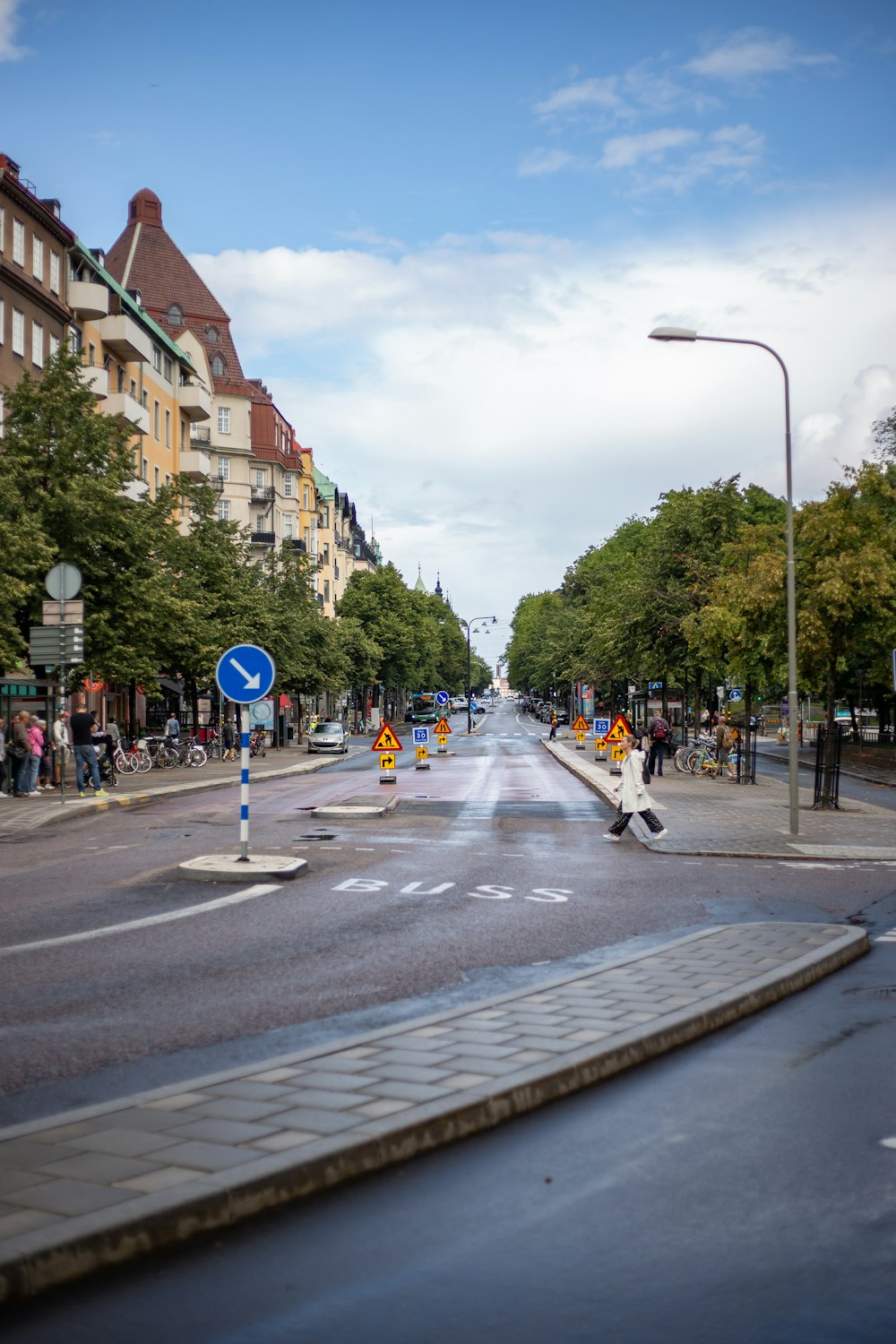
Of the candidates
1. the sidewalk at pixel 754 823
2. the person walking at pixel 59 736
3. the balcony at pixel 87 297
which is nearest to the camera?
the sidewalk at pixel 754 823

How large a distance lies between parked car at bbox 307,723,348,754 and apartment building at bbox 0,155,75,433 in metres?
21.9

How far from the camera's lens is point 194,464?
66.7 m

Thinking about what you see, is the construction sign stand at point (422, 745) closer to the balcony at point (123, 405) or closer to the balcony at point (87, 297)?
the balcony at point (123, 405)

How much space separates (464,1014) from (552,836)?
13.0m

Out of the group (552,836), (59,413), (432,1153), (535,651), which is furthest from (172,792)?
(535,651)

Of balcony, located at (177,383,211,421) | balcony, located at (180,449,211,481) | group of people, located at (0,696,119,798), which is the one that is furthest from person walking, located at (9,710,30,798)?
balcony, located at (177,383,211,421)

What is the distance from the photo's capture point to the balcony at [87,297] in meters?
48.8

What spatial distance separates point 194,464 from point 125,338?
1288 cm

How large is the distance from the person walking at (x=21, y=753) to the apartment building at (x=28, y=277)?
16113mm

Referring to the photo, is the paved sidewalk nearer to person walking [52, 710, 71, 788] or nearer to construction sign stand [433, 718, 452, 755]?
person walking [52, 710, 71, 788]

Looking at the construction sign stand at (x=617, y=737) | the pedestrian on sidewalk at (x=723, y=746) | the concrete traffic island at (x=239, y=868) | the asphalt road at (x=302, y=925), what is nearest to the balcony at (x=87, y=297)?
the construction sign stand at (x=617, y=737)

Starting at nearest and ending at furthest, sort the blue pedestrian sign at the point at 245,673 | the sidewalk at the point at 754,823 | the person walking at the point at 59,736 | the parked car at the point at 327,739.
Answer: the blue pedestrian sign at the point at 245,673, the sidewalk at the point at 754,823, the person walking at the point at 59,736, the parked car at the point at 327,739

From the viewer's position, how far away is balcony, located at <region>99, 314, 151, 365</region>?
53.9 metres

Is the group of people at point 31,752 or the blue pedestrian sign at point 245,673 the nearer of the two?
the blue pedestrian sign at point 245,673
